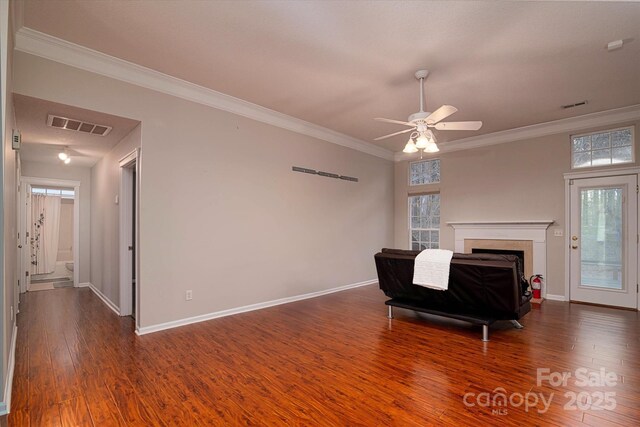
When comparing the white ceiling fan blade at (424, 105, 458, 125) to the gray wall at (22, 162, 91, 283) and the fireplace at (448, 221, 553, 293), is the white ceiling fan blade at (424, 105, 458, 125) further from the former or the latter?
the gray wall at (22, 162, 91, 283)

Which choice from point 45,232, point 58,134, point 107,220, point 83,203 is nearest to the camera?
point 58,134

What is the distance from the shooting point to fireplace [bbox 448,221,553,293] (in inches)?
214

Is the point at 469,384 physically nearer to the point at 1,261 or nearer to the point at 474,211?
the point at 1,261

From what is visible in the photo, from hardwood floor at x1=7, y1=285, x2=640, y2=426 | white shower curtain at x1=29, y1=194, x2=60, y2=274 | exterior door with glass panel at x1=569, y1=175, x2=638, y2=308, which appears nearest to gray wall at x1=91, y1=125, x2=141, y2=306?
hardwood floor at x1=7, y1=285, x2=640, y2=426

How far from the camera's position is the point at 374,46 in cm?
308

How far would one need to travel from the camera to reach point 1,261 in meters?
1.92

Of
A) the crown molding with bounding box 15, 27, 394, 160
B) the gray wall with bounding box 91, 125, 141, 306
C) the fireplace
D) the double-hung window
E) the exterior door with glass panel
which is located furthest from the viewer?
the double-hung window

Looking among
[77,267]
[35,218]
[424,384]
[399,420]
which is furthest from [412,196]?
[35,218]

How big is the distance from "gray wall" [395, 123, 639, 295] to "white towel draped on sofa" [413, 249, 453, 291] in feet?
10.1

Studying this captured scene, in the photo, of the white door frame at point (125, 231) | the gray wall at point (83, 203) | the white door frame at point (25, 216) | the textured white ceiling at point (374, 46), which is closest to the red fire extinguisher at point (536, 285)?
the textured white ceiling at point (374, 46)

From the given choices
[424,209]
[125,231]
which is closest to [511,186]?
[424,209]

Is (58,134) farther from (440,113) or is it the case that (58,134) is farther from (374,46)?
(440,113)

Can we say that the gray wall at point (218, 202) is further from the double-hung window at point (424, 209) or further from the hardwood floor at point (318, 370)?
the double-hung window at point (424, 209)

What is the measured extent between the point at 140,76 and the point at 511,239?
6389 millimetres
